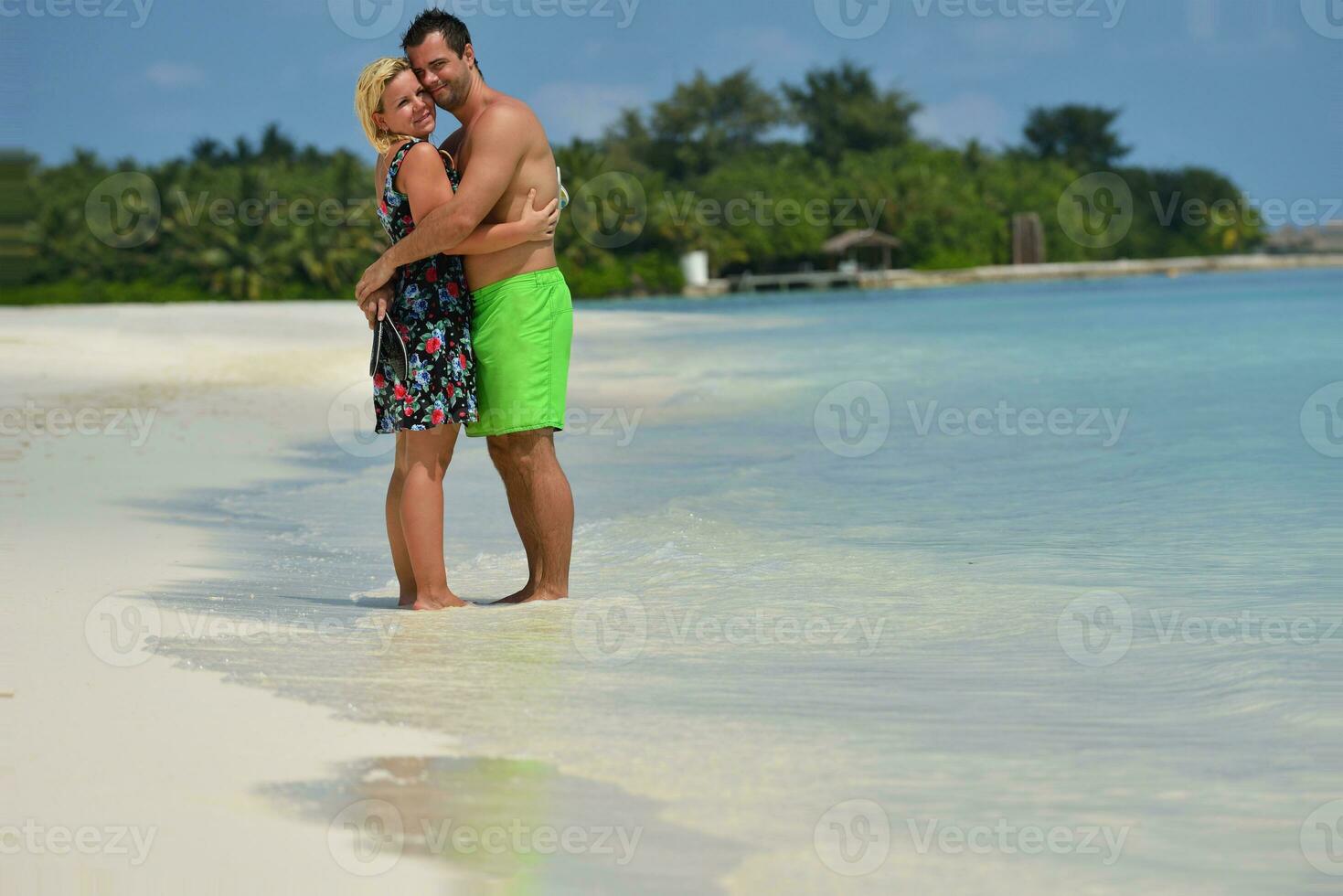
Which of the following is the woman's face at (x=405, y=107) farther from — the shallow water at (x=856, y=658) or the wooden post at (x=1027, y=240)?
the wooden post at (x=1027, y=240)

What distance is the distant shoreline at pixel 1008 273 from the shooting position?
180 ft

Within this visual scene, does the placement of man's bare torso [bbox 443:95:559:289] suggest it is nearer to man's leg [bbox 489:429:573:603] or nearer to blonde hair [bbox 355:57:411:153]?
blonde hair [bbox 355:57:411:153]

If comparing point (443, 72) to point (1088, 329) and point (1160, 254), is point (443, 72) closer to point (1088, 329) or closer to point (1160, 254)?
point (1088, 329)

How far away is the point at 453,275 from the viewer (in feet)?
14.2

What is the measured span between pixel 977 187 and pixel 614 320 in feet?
132

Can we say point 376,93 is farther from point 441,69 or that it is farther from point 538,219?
point 538,219

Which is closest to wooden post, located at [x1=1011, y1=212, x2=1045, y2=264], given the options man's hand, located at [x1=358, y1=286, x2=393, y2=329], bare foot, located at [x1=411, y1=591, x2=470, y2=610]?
bare foot, located at [x1=411, y1=591, x2=470, y2=610]

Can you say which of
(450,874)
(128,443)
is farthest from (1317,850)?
(128,443)

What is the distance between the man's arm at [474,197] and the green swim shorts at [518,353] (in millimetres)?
242

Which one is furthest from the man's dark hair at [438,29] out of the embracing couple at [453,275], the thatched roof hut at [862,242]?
the thatched roof hut at [862,242]

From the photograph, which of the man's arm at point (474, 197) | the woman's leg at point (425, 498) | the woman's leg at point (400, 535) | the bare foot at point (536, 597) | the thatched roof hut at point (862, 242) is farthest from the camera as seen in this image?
the thatched roof hut at point (862, 242)

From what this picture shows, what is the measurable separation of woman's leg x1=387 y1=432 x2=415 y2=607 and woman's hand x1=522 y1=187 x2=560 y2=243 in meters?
0.73

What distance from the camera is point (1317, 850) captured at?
104 inches

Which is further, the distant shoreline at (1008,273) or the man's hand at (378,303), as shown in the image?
the distant shoreline at (1008,273)
